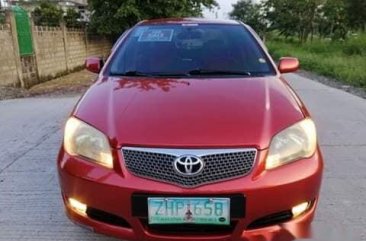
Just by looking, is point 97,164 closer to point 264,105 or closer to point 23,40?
point 264,105

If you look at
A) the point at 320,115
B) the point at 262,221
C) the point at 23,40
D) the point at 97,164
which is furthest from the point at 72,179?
the point at 23,40

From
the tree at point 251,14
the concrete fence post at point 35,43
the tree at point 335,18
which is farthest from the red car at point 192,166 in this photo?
the tree at point 251,14

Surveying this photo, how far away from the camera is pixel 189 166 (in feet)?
7.55

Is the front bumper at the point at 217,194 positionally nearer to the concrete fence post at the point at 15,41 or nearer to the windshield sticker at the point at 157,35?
the windshield sticker at the point at 157,35

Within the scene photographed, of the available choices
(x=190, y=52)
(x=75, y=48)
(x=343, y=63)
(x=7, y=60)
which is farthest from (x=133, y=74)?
(x=75, y=48)

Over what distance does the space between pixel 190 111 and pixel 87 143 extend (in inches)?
24.4

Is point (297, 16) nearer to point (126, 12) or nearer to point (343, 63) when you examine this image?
point (126, 12)

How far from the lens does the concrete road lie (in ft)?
10.2

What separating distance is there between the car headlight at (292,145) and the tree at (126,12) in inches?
681

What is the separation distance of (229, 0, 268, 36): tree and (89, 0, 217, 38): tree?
71.7ft

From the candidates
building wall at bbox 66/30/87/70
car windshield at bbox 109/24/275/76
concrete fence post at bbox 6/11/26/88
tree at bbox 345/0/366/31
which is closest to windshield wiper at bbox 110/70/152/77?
car windshield at bbox 109/24/275/76

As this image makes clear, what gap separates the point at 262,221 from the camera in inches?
94.0

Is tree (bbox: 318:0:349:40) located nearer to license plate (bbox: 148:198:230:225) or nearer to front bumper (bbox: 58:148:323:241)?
front bumper (bbox: 58:148:323:241)

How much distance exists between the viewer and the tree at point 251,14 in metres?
42.0
